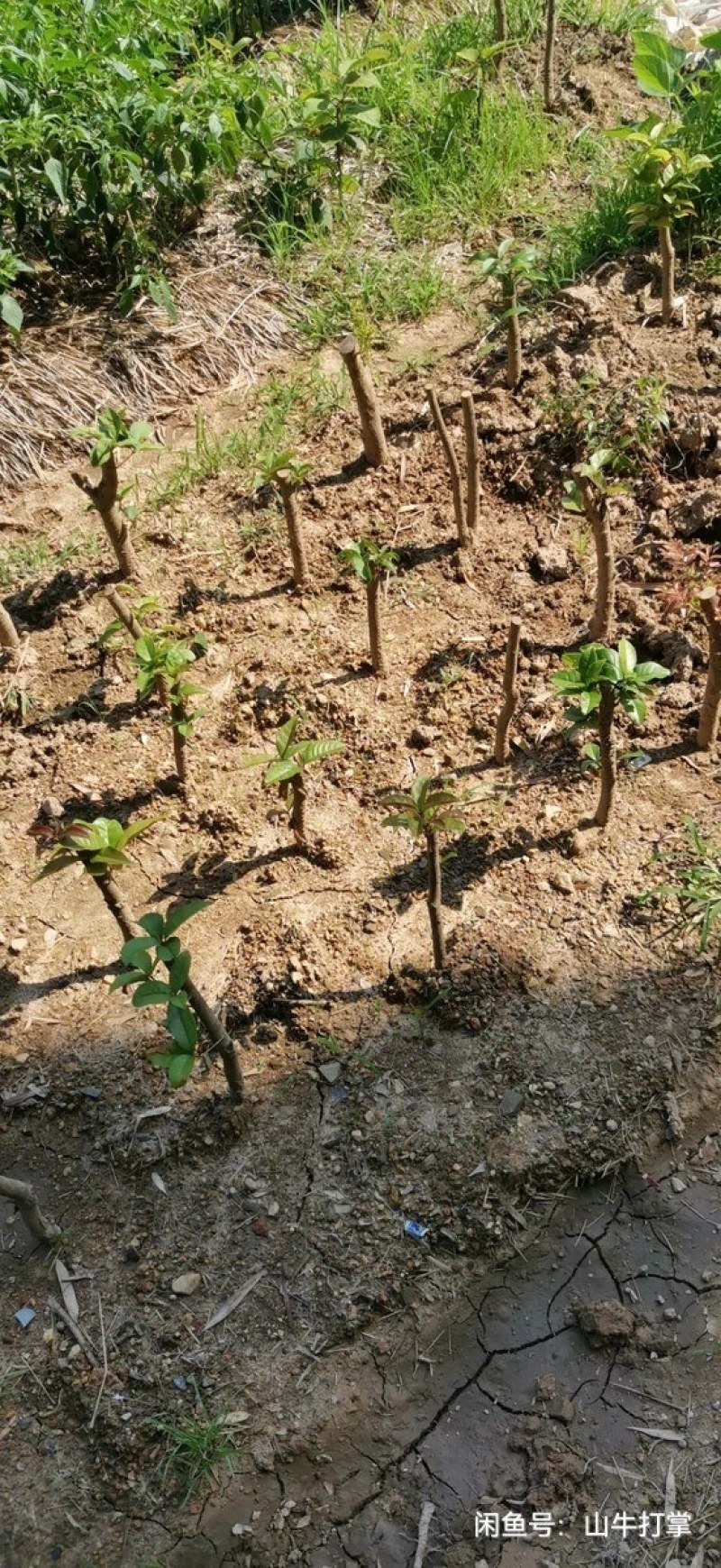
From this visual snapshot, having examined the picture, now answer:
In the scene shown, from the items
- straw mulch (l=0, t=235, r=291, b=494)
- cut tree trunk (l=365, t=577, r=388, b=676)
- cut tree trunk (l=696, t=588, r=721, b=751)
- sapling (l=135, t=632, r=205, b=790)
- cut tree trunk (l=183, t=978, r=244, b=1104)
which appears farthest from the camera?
straw mulch (l=0, t=235, r=291, b=494)

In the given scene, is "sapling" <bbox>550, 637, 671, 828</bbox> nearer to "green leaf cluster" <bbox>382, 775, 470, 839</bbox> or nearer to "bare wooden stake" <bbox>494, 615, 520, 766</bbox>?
"bare wooden stake" <bbox>494, 615, 520, 766</bbox>

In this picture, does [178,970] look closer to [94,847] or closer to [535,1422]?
[94,847]

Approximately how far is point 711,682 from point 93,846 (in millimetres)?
1509

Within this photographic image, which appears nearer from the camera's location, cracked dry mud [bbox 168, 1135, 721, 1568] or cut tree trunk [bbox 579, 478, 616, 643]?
cracked dry mud [bbox 168, 1135, 721, 1568]

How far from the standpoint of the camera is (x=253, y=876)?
2.99 meters

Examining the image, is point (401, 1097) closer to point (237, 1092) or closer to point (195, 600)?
point (237, 1092)

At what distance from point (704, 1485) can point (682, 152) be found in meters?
3.48

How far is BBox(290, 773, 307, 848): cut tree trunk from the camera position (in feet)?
9.32

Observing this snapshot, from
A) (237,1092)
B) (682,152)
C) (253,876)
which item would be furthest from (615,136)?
(237,1092)

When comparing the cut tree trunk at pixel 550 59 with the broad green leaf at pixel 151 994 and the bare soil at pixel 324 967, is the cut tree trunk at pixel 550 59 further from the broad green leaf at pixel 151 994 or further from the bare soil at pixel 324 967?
the broad green leaf at pixel 151 994

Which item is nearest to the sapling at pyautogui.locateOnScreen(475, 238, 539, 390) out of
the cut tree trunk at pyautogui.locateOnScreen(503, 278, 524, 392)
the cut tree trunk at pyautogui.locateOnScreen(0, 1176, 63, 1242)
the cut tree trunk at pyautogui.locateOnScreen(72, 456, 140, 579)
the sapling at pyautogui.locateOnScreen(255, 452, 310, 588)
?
the cut tree trunk at pyautogui.locateOnScreen(503, 278, 524, 392)

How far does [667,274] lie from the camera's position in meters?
3.90

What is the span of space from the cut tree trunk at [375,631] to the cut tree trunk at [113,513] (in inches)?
28.6

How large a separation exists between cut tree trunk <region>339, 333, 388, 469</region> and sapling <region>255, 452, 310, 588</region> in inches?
13.0
